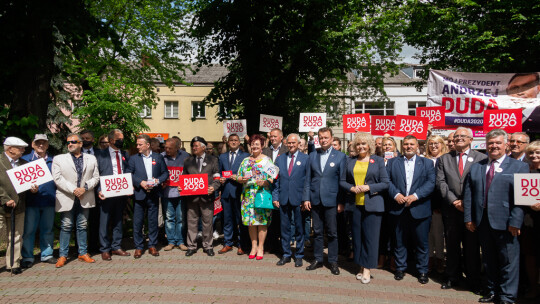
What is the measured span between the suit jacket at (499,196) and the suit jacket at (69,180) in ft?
20.7

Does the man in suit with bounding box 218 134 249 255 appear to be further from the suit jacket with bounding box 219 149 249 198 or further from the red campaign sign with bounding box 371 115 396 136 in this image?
the red campaign sign with bounding box 371 115 396 136

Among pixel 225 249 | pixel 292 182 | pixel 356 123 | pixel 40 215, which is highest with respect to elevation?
pixel 356 123

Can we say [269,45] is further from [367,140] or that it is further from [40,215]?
[40,215]

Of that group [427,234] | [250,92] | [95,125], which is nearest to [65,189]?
[427,234]

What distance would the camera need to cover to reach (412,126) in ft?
31.1

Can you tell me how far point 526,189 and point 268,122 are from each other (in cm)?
721

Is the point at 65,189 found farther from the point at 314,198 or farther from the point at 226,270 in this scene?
the point at 314,198

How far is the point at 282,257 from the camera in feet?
24.6

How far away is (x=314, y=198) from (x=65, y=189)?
436cm

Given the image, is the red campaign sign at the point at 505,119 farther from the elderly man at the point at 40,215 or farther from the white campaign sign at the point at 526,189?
the elderly man at the point at 40,215

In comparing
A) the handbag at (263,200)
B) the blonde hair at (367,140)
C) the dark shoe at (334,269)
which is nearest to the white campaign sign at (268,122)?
the handbag at (263,200)

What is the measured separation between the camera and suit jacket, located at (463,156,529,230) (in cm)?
544

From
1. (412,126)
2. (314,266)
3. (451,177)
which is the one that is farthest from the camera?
(412,126)

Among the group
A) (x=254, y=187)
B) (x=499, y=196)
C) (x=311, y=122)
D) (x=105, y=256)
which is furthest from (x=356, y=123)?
(x=105, y=256)
